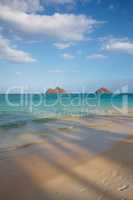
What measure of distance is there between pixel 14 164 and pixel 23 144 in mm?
1827

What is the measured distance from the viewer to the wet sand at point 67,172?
2791mm

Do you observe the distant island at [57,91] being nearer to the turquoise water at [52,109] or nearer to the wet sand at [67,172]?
the turquoise water at [52,109]

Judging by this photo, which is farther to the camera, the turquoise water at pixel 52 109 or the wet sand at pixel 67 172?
the turquoise water at pixel 52 109

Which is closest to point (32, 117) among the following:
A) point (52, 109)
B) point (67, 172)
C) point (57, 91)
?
point (52, 109)

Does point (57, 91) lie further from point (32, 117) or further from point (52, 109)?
point (32, 117)

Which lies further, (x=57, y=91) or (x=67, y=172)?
(x=57, y=91)

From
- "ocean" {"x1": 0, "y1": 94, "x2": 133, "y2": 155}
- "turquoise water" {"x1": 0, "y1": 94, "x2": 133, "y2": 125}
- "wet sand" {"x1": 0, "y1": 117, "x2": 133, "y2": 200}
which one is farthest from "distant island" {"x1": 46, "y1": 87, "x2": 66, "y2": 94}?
"wet sand" {"x1": 0, "y1": 117, "x2": 133, "y2": 200}

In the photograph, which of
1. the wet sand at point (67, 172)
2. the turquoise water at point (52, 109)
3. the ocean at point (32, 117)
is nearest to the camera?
the wet sand at point (67, 172)

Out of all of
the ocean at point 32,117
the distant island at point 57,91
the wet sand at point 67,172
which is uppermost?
the distant island at point 57,91

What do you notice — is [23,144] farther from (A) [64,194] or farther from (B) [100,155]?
(A) [64,194]

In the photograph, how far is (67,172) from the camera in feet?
11.6

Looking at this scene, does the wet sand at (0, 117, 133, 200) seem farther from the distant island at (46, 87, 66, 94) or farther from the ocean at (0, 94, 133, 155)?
the distant island at (46, 87, 66, 94)

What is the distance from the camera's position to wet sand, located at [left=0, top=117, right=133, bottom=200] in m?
2.79

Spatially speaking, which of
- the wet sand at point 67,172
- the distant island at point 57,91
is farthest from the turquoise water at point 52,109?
the distant island at point 57,91
